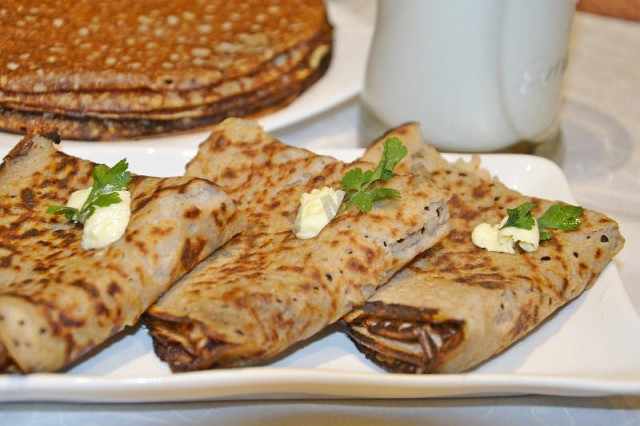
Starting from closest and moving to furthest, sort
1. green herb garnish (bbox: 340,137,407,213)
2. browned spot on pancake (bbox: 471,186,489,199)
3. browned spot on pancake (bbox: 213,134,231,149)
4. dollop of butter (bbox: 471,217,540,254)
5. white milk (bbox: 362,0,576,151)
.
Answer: green herb garnish (bbox: 340,137,407,213), dollop of butter (bbox: 471,217,540,254), browned spot on pancake (bbox: 471,186,489,199), browned spot on pancake (bbox: 213,134,231,149), white milk (bbox: 362,0,576,151)

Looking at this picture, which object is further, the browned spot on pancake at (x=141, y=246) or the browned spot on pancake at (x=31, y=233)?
the browned spot on pancake at (x=31, y=233)

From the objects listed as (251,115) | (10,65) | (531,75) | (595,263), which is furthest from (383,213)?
(10,65)

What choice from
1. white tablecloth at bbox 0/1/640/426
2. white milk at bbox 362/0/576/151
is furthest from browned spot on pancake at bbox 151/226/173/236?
white milk at bbox 362/0/576/151

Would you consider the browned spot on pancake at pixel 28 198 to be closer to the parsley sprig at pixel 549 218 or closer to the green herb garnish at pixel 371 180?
the green herb garnish at pixel 371 180

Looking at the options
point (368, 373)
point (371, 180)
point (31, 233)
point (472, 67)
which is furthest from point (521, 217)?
point (31, 233)

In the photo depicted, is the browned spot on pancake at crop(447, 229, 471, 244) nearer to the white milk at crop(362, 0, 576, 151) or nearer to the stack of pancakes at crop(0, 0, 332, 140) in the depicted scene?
the white milk at crop(362, 0, 576, 151)

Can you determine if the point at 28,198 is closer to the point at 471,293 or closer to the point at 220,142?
the point at 220,142

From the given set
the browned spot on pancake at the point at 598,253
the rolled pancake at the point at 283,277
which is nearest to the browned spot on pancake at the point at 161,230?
the rolled pancake at the point at 283,277
